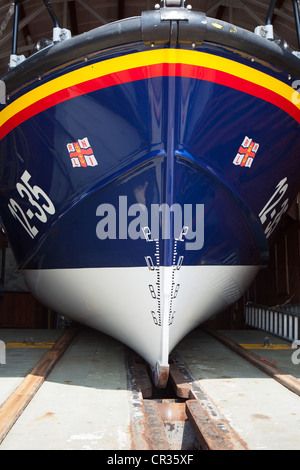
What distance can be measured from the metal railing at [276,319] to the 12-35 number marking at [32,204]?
8.72 feet

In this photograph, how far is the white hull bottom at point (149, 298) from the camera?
2727mm

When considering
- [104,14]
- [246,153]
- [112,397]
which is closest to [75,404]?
[112,397]

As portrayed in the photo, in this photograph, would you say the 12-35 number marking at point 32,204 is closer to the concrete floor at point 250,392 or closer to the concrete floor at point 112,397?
the concrete floor at point 112,397

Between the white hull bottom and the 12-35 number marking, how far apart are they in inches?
16.0

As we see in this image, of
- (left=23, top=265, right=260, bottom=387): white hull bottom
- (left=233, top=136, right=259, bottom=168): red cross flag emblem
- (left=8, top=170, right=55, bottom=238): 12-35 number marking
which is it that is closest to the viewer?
(left=23, top=265, right=260, bottom=387): white hull bottom

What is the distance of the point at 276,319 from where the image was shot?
191 inches

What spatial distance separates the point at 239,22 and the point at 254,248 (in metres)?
4.29

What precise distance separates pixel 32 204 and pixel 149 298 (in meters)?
1.14

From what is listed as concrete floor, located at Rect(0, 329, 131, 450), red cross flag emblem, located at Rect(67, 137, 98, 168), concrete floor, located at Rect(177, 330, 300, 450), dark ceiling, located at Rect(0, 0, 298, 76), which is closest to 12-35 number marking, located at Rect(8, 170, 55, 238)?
red cross flag emblem, located at Rect(67, 137, 98, 168)

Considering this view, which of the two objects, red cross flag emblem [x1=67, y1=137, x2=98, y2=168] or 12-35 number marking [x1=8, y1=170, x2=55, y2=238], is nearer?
red cross flag emblem [x1=67, y1=137, x2=98, y2=168]

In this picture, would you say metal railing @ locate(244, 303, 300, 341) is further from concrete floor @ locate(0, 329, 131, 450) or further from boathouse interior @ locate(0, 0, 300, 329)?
concrete floor @ locate(0, 329, 131, 450)

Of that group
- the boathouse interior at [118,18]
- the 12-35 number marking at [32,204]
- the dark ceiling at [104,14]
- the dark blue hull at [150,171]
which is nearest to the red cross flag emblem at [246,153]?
the dark blue hull at [150,171]

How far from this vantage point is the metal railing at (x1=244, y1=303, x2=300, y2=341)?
4.39m

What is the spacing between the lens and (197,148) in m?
2.72
